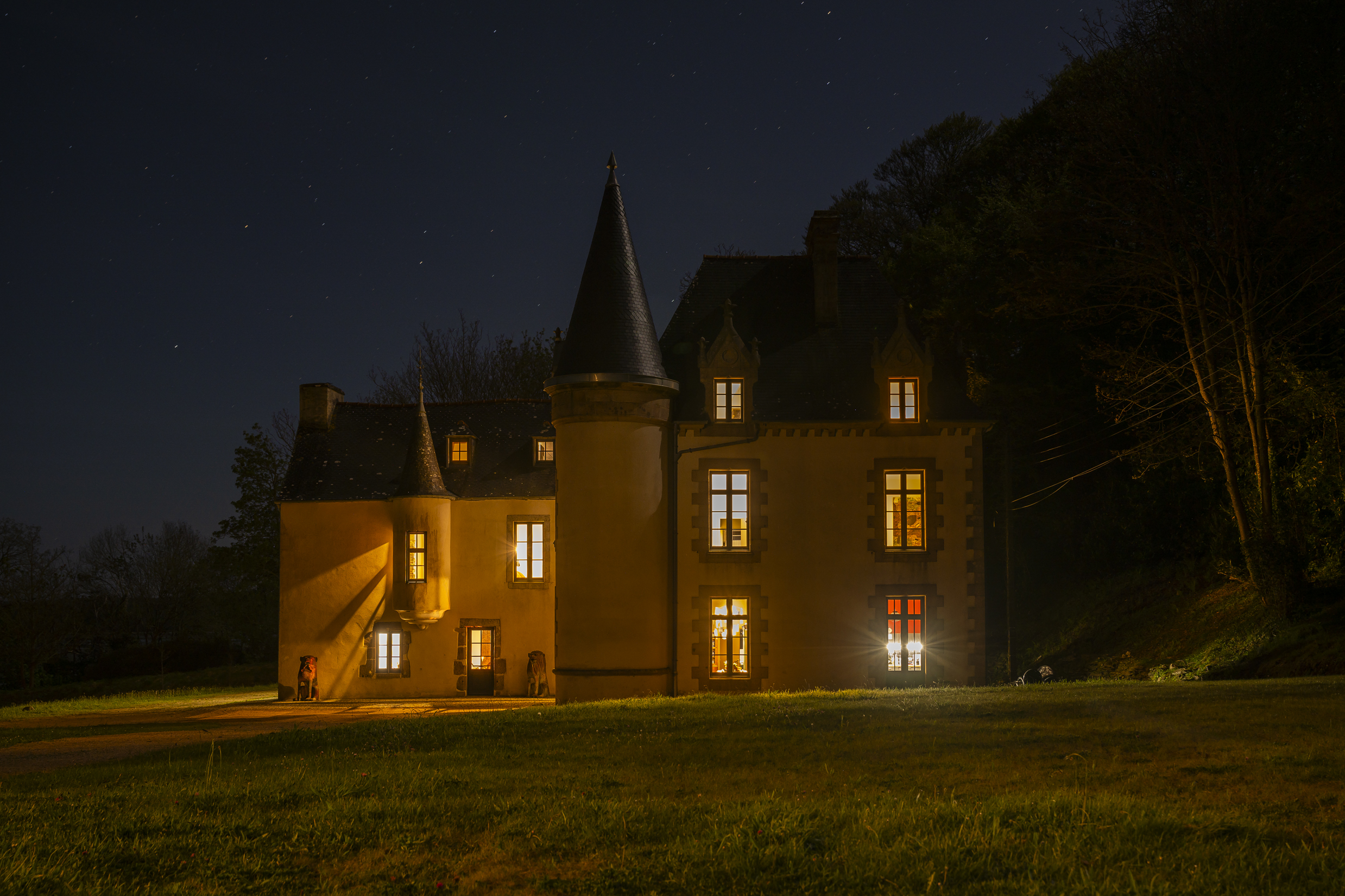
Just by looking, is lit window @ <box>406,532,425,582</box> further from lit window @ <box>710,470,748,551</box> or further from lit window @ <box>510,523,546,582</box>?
lit window @ <box>710,470,748,551</box>

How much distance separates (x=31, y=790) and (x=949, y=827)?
8.40 m

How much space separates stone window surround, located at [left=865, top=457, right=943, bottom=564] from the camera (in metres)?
22.0

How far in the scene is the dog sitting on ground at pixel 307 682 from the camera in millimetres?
27109

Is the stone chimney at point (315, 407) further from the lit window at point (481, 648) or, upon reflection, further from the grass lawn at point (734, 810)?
the grass lawn at point (734, 810)

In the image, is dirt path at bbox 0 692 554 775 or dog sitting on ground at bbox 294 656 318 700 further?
dog sitting on ground at bbox 294 656 318 700

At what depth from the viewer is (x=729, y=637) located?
72.2 feet

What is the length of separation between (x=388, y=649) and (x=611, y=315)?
11959 millimetres

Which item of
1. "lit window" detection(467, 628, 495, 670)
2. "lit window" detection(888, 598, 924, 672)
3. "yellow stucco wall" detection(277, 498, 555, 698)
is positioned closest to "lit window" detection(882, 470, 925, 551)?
"lit window" detection(888, 598, 924, 672)

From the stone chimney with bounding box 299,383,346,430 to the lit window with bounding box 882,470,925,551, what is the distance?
17212 mm

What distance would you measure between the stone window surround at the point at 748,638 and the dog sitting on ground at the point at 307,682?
37.6 ft

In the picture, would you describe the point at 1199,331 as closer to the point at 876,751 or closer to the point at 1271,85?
the point at 1271,85

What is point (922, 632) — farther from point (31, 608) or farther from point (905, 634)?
point (31, 608)

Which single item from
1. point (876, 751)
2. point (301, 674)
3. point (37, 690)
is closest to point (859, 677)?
point (876, 751)

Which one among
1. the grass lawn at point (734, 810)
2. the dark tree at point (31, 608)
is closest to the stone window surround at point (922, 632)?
the grass lawn at point (734, 810)
